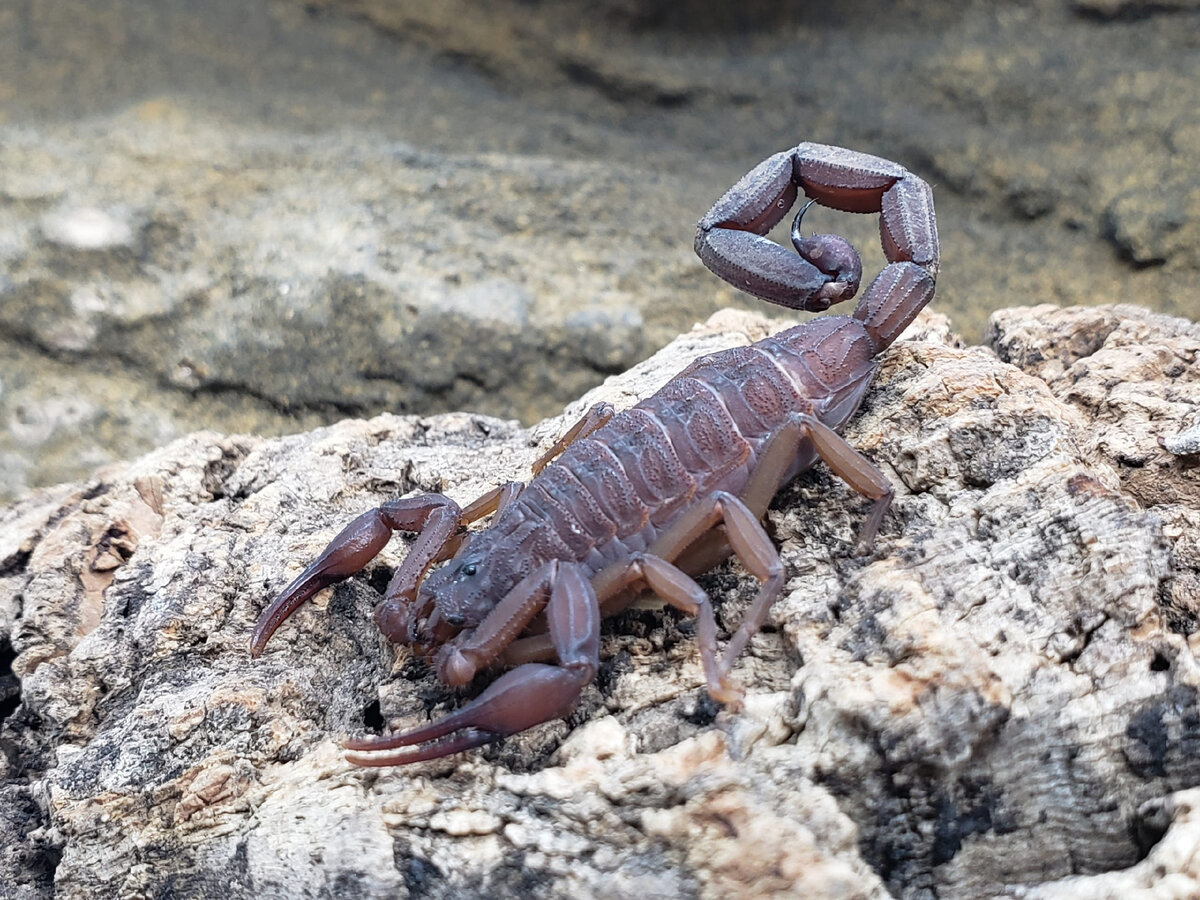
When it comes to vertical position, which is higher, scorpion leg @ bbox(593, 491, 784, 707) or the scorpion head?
scorpion leg @ bbox(593, 491, 784, 707)

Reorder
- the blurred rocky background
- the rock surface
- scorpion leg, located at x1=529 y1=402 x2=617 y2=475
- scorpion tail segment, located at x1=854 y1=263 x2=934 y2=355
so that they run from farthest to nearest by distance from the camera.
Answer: the blurred rocky background
scorpion leg, located at x1=529 y1=402 x2=617 y2=475
scorpion tail segment, located at x1=854 y1=263 x2=934 y2=355
the rock surface

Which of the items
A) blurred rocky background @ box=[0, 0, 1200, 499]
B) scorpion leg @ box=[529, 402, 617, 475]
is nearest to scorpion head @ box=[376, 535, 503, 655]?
scorpion leg @ box=[529, 402, 617, 475]

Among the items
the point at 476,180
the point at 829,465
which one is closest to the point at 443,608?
the point at 829,465

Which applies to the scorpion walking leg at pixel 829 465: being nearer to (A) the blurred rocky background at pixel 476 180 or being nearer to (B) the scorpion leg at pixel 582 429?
(B) the scorpion leg at pixel 582 429

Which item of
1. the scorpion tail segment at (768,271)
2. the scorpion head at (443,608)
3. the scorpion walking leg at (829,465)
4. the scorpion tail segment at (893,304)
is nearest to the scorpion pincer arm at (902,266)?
the scorpion tail segment at (893,304)

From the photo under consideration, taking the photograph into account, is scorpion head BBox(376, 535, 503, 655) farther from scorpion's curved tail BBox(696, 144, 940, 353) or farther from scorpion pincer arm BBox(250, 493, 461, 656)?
scorpion's curved tail BBox(696, 144, 940, 353)

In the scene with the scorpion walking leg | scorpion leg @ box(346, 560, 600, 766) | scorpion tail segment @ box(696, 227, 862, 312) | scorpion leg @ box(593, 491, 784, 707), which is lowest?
scorpion leg @ box(346, 560, 600, 766)

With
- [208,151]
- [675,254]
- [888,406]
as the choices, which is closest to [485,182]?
[675,254]
